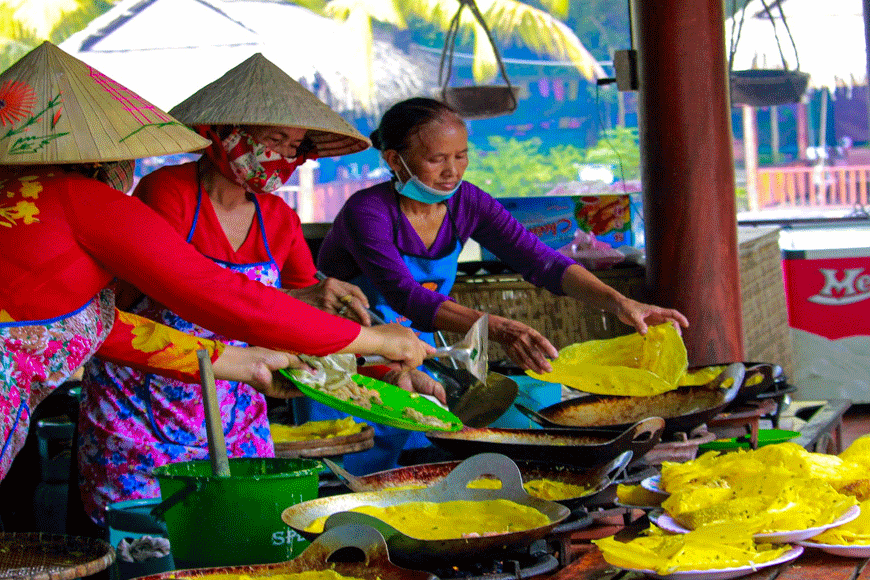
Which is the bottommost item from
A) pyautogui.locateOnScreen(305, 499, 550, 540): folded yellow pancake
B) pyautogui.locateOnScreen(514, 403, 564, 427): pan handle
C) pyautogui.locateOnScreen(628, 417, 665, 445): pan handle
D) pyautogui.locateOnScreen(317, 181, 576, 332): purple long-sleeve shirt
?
pyautogui.locateOnScreen(514, 403, 564, 427): pan handle

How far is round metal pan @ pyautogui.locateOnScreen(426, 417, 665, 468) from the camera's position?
170 cm

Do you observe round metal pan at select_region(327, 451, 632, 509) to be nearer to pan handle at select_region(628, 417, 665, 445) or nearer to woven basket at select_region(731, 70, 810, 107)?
pan handle at select_region(628, 417, 665, 445)

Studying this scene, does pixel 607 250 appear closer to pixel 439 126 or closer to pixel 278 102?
pixel 439 126

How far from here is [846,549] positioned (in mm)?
1378

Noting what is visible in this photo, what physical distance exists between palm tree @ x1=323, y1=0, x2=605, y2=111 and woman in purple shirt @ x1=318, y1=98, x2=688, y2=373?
618 centimetres

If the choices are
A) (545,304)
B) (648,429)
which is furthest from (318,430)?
(545,304)

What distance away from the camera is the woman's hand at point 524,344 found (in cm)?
245

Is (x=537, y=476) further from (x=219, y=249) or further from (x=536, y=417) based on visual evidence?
(x=219, y=249)

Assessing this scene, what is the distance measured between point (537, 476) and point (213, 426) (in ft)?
2.10

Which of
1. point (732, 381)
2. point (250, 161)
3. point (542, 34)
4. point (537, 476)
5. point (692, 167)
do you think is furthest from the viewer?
point (542, 34)

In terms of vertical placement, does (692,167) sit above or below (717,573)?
above

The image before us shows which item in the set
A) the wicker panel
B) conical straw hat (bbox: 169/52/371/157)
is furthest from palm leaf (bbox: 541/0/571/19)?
conical straw hat (bbox: 169/52/371/157)

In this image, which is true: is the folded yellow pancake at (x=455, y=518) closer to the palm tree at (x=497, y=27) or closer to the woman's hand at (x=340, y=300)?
the woman's hand at (x=340, y=300)

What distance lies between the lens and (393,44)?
901 cm
